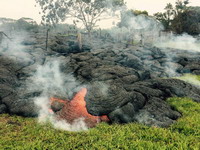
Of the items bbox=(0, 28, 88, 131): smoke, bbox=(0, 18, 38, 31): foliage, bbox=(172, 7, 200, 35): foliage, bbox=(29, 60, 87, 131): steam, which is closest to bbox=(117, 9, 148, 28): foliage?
bbox=(172, 7, 200, 35): foliage

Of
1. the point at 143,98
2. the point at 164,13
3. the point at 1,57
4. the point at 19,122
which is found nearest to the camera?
the point at 19,122

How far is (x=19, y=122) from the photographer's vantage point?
889 cm

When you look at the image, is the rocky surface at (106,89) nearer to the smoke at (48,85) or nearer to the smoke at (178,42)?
the smoke at (48,85)

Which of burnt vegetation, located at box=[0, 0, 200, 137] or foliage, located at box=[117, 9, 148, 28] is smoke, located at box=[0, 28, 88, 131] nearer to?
burnt vegetation, located at box=[0, 0, 200, 137]

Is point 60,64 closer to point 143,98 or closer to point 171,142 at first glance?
point 143,98

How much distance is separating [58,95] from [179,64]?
15220 millimetres

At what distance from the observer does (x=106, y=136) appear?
707 cm

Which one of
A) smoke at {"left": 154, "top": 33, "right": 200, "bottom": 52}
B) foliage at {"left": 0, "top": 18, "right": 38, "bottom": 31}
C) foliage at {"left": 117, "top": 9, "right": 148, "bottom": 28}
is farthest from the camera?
foliage at {"left": 117, "top": 9, "right": 148, "bottom": 28}

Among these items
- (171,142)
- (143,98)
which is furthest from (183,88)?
(171,142)

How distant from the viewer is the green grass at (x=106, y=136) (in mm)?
6391

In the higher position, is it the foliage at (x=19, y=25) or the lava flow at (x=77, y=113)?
the foliage at (x=19, y=25)

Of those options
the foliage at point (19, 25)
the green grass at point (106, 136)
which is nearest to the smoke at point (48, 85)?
the green grass at point (106, 136)

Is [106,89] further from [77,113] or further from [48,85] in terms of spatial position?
[48,85]

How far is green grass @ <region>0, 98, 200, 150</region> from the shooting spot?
21.0 feet
